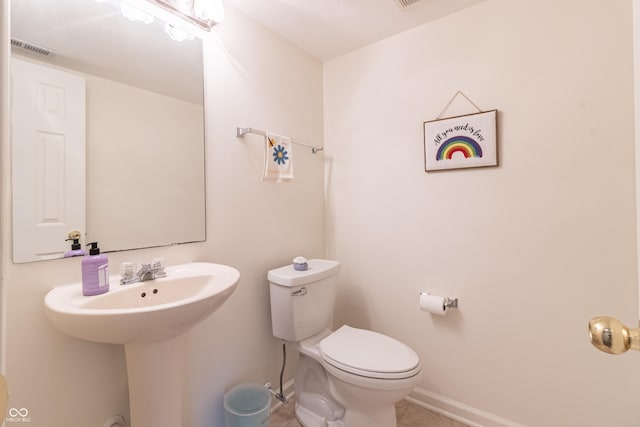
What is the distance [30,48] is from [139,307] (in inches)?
35.3

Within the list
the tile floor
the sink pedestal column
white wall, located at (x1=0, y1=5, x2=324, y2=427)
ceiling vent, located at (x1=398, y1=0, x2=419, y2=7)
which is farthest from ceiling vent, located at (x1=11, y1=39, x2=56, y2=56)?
the tile floor

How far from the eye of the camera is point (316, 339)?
1.52 m

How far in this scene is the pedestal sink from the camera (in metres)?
0.72

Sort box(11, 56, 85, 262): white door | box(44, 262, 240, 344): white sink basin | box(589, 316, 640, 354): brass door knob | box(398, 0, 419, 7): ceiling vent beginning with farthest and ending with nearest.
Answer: box(398, 0, 419, 7): ceiling vent → box(11, 56, 85, 262): white door → box(44, 262, 240, 344): white sink basin → box(589, 316, 640, 354): brass door knob

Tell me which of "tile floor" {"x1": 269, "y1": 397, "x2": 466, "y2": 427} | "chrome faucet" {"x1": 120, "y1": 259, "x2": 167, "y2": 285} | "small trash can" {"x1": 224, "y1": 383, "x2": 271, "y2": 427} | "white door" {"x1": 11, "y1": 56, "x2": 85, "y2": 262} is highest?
"white door" {"x1": 11, "y1": 56, "x2": 85, "y2": 262}

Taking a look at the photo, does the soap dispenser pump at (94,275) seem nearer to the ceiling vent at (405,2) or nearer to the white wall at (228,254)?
the white wall at (228,254)

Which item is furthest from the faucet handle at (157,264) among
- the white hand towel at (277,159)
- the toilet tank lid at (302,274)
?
the white hand towel at (277,159)

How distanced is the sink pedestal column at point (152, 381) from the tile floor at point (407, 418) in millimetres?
735

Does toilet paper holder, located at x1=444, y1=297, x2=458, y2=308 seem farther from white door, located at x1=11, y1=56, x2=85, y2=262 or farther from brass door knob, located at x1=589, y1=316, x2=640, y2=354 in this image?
white door, located at x1=11, y1=56, x2=85, y2=262

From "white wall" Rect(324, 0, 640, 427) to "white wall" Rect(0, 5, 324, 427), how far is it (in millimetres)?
431

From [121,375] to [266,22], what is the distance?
1.86m

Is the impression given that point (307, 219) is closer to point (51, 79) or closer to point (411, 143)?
point (411, 143)

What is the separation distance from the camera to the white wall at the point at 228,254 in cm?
86

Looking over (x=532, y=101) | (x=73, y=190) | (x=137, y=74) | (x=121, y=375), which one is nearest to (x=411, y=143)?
(x=532, y=101)
